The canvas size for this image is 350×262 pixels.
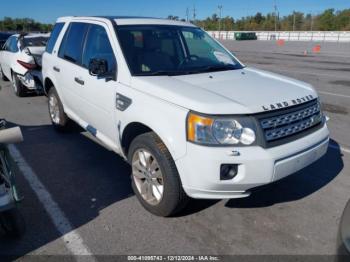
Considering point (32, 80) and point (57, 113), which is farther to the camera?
point (32, 80)

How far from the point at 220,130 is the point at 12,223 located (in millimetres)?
1994

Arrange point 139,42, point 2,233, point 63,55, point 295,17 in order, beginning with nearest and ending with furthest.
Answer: point 2,233, point 139,42, point 63,55, point 295,17

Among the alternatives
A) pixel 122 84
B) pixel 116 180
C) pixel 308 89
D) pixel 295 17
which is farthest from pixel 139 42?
pixel 295 17

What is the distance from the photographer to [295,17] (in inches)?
4360

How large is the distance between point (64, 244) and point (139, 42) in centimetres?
235

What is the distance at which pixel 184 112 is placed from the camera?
297cm

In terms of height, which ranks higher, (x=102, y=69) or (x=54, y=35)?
(x=54, y=35)

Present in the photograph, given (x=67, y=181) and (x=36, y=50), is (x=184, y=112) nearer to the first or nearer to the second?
(x=67, y=181)

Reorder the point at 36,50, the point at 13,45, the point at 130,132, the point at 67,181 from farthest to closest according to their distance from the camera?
1. the point at 13,45
2. the point at 36,50
3. the point at 67,181
4. the point at 130,132

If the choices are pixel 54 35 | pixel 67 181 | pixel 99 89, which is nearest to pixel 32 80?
pixel 54 35

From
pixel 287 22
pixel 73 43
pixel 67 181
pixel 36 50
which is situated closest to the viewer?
pixel 67 181

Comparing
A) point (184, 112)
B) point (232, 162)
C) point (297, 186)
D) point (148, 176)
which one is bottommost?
point (297, 186)

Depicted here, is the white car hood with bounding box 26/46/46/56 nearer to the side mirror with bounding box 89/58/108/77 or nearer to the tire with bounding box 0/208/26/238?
the side mirror with bounding box 89/58/108/77

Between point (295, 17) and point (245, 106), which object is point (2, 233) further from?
point (295, 17)
